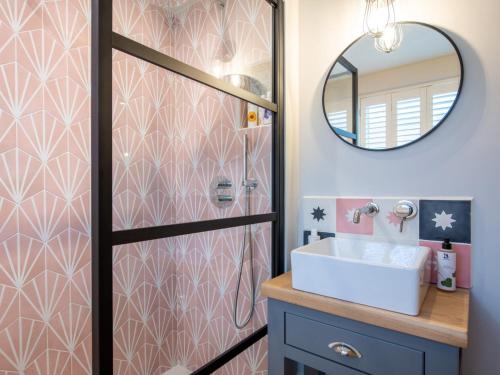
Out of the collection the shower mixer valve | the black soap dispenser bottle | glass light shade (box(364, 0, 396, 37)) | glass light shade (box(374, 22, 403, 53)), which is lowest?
the black soap dispenser bottle

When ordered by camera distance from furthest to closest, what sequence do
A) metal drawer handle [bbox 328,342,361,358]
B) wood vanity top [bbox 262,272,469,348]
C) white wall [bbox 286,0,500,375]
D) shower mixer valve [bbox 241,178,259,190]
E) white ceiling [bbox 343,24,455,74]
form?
shower mixer valve [bbox 241,178,259,190] → white ceiling [bbox 343,24,455,74] → white wall [bbox 286,0,500,375] → metal drawer handle [bbox 328,342,361,358] → wood vanity top [bbox 262,272,469,348]

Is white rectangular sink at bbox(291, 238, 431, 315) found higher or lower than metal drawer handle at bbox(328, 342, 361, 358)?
higher

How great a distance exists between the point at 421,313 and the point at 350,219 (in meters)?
0.53

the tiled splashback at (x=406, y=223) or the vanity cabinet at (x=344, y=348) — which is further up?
the tiled splashback at (x=406, y=223)

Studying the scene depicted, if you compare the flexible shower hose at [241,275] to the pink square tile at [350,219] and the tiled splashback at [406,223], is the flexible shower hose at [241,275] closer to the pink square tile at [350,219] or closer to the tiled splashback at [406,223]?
the tiled splashback at [406,223]

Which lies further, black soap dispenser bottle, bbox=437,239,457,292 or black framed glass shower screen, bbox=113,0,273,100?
black framed glass shower screen, bbox=113,0,273,100

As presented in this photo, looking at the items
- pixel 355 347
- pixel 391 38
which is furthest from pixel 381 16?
pixel 355 347

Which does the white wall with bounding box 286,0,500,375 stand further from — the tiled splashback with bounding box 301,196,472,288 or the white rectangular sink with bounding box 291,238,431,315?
the white rectangular sink with bounding box 291,238,431,315

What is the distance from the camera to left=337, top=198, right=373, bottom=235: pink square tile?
1.28 m

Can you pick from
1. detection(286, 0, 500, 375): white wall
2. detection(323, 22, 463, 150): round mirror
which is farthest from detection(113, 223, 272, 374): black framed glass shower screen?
detection(323, 22, 463, 150): round mirror

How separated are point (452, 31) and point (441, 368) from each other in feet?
3.91

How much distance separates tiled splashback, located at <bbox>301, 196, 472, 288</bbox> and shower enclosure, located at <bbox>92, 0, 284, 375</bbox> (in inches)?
8.6

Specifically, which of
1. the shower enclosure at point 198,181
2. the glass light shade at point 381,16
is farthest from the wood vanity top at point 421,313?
the glass light shade at point 381,16

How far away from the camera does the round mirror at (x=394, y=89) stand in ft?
3.69
